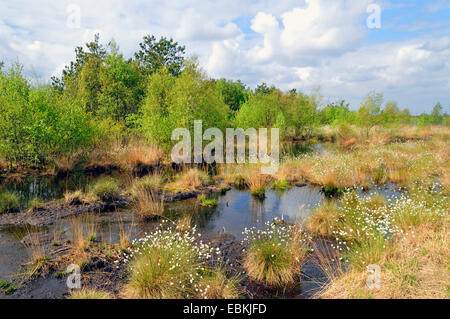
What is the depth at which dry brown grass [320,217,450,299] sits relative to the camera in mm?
5773

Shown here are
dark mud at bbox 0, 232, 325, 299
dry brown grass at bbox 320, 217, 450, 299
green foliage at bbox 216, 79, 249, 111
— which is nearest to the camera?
dry brown grass at bbox 320, 217, 450, 299

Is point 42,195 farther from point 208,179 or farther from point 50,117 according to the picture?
point 208,179

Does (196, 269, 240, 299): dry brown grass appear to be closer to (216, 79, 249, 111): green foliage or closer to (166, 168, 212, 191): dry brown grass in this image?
(166, 168, 212, 191): dry brown grass

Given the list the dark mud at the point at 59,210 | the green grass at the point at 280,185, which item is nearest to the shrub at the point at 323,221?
the green grass at the point at 280,185

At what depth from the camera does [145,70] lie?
131ft

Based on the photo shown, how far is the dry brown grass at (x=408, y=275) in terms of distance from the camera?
5773 mm

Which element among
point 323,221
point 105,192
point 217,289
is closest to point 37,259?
point 217,289

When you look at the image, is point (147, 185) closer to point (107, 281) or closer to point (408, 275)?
point (107, 281)

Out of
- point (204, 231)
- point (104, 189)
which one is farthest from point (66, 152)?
point (204, 231)

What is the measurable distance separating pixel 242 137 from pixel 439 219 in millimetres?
28563

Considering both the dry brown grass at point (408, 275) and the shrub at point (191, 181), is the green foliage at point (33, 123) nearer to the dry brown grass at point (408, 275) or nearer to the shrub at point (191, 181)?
the shrub at point (191, 181)

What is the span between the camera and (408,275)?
240 inches

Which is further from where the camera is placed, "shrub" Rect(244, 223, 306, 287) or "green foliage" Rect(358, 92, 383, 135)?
"green foliage" Rect(358, 92, 383, 135)

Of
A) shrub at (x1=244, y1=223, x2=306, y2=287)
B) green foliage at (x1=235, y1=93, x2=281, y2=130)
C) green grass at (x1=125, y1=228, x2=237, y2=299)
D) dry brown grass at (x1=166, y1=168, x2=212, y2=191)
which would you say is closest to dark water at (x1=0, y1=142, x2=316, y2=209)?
dry brown grass at (x1=166, y1=168, x2=212, y2=191)
